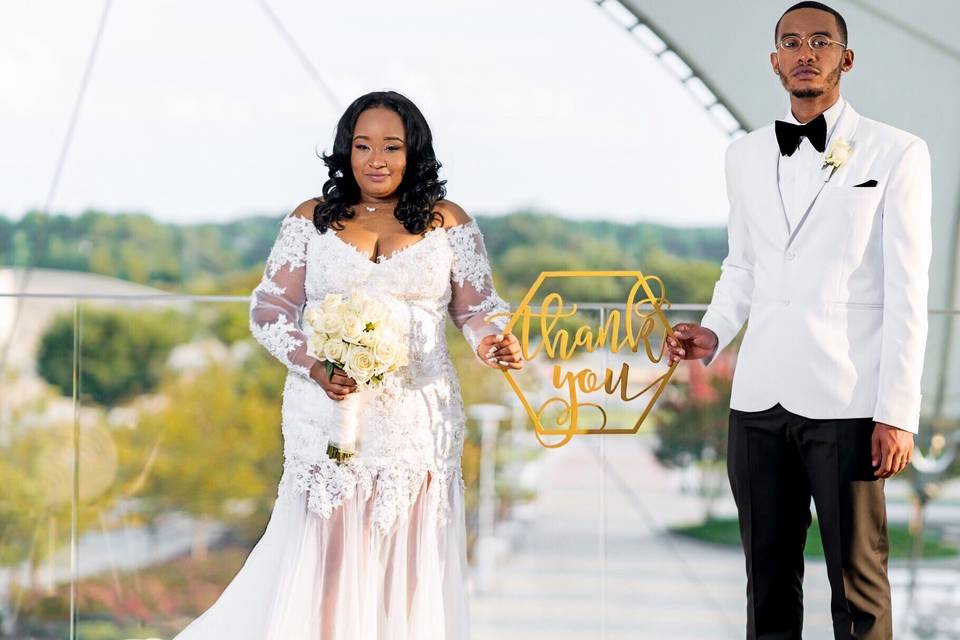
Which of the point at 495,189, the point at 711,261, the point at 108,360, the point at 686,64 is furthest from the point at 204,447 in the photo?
the point at 686,64

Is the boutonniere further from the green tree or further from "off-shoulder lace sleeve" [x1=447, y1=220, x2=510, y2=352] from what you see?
the green tree

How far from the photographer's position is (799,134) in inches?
90.7

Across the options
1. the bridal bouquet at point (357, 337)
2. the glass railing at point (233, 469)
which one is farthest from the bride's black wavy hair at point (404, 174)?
the glass railing at point (233, 469)

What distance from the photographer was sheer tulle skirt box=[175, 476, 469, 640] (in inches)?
98.4

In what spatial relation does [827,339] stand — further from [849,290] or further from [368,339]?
[368,339]

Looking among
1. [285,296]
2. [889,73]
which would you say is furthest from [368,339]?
[889,73]

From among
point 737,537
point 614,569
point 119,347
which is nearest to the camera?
point 614,569

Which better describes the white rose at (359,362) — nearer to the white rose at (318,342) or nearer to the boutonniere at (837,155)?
the white rose at (318,342)

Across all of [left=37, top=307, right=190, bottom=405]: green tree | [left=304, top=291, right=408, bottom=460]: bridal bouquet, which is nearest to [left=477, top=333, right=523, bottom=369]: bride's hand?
[left=304, top=291, right=408, bottom=460]: bridal bouquet

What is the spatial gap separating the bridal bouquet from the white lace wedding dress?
0.12m

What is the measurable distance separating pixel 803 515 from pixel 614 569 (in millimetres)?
1471

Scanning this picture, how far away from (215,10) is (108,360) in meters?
7.67

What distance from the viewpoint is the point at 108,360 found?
20125 millimetres

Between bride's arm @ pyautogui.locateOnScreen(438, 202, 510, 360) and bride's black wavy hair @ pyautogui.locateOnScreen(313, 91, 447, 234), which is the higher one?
bride's black wavy hair @ pyautogui.locateOnScreen(313, 91, 447, 234)
